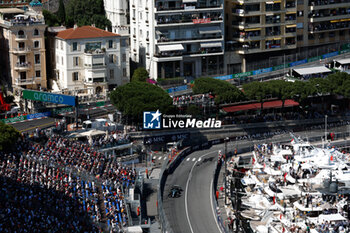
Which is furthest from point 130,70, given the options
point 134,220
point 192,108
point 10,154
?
point 134,220

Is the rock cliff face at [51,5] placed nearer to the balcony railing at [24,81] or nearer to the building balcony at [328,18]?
the balcony railing at [24,81]

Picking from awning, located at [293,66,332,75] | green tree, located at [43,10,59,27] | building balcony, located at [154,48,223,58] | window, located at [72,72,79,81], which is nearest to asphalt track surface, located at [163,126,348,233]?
awning, located at [293,66,332,75]

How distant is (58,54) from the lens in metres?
143

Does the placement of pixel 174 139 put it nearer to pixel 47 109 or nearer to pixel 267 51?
pixel 47 109

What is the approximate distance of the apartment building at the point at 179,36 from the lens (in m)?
145

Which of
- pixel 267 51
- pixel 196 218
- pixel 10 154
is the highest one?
pixel 267 51

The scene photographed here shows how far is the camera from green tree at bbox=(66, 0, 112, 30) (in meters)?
158

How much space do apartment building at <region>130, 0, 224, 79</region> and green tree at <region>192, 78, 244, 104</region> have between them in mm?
12228

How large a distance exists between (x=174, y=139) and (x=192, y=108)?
7.60 m

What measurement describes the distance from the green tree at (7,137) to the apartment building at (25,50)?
31603 millimetres

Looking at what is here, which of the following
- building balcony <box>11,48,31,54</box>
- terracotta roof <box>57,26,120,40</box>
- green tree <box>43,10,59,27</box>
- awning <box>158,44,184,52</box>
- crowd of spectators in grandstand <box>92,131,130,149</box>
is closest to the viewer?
crowd of spectators in grandstand <box>92,131,130,149</box>

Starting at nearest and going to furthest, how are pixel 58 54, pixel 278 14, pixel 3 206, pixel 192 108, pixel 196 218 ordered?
pixel 3 206, pixel 196 218, pixel 192 108, pixel 58 54, pixel 278 14

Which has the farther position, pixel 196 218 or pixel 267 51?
pixel 267 51

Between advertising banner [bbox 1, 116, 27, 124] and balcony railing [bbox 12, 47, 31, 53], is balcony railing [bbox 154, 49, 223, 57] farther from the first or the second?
advertising banner [bbox 1, 116, 27, 124]
